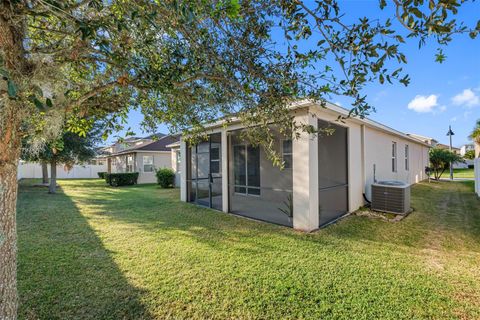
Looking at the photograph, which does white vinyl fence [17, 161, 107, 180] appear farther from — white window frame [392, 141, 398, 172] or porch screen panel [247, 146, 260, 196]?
white window frame [392, 141, 398, 172]

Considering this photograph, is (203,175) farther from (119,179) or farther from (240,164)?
(119,179)

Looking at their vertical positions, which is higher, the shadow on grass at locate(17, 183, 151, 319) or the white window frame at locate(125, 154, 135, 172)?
the white window frame at locate(125, 154, 135, 172)

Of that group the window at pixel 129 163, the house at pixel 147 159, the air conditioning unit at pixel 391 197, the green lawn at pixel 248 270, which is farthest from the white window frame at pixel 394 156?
the window at pixel 129 163

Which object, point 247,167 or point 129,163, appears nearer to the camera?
point 247,167

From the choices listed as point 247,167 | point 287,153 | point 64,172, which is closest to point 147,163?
point 64,172

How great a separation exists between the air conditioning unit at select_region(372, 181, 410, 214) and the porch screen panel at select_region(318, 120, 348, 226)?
3.26 feet

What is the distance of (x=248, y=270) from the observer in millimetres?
3617

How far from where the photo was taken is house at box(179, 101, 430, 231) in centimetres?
552

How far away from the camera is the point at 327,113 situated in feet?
19.9

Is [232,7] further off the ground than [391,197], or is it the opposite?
[232,7]

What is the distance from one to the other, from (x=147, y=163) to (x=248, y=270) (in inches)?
694

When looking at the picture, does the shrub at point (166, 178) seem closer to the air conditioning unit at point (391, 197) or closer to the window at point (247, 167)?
the window at point (247, 167)

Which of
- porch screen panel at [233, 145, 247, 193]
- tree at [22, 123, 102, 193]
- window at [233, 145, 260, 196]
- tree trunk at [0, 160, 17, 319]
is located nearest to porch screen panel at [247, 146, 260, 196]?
window at [233, 145, 260, 196]

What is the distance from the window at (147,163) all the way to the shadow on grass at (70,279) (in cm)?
1374
